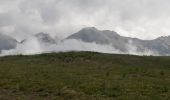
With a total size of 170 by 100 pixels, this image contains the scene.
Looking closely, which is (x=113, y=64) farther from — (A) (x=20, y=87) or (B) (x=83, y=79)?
(A) (x=20, y=87)

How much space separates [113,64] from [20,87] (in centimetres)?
2107

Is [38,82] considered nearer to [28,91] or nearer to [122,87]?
[28,91]

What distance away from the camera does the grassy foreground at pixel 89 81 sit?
29.9 metres

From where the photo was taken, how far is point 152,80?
37.8 meters

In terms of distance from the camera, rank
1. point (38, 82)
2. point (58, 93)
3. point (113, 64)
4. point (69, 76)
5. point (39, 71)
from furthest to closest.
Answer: point (113, 64), point (39, 71), point (69, 76), point (38, 82), point (58, 93)

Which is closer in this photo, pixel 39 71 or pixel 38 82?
pixel 38 82

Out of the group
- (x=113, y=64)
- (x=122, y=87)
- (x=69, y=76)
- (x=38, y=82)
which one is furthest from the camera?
(x=113, y=64)

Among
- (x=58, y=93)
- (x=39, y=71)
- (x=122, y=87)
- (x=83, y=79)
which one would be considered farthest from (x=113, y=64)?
(x=58, y=93)

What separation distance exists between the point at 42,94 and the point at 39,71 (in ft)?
44.9

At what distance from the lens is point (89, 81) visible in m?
36.2

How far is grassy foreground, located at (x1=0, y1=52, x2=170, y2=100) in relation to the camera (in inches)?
1176

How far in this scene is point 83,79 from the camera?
3744 cm

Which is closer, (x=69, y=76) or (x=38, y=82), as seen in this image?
(x=38, y=82)

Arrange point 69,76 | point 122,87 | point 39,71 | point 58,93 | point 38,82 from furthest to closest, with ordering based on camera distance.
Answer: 1. point 39,71
2. point 69,76
3. point 38,82
4. point 122,87
5. point 58,93
